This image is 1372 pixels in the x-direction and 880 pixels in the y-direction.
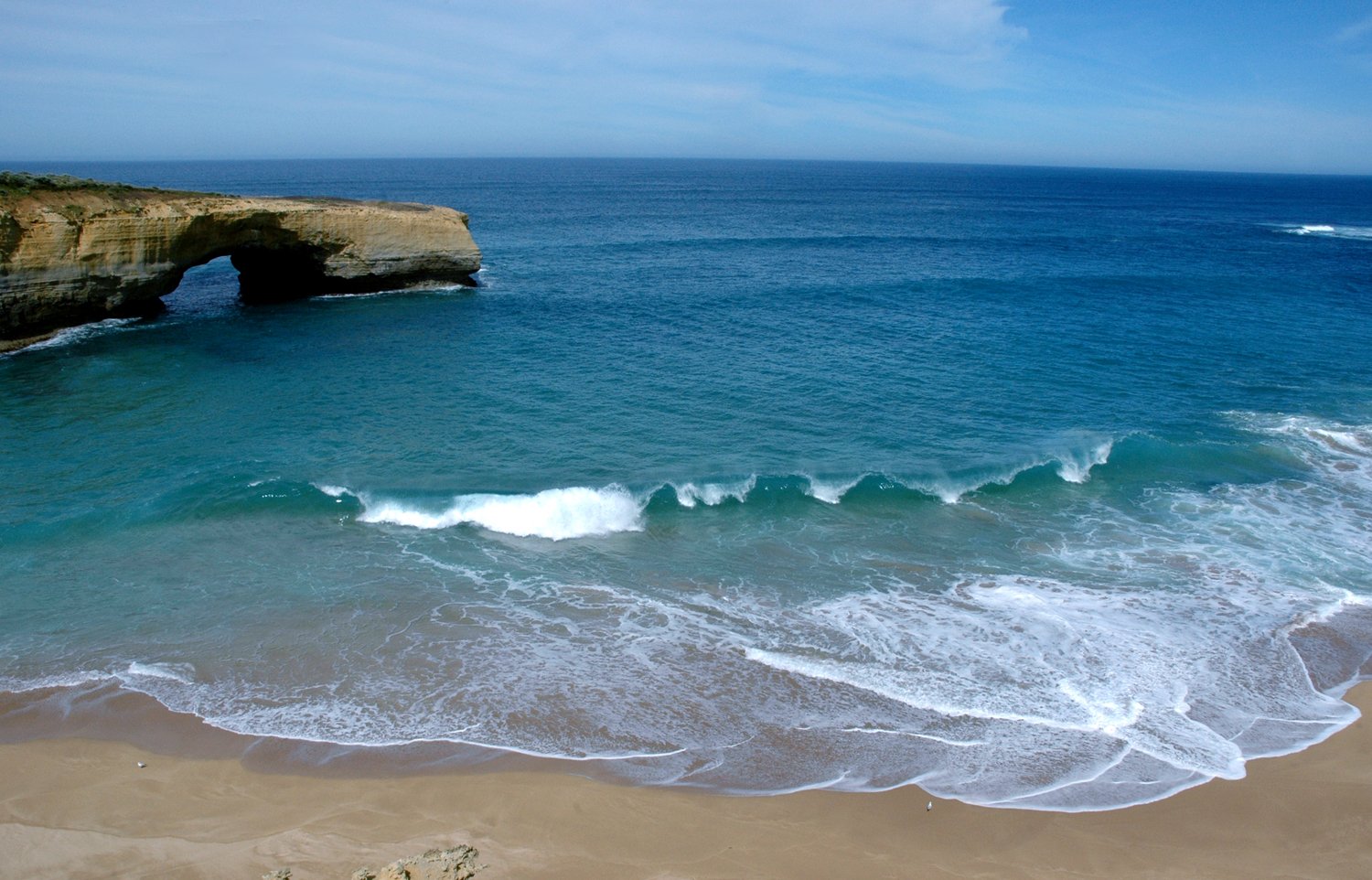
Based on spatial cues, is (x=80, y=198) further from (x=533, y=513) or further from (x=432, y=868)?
(x=432, y=868)

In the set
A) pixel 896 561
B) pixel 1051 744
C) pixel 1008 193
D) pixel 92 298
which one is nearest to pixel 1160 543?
pixel 896 561

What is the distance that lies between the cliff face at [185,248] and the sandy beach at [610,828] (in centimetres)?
2601

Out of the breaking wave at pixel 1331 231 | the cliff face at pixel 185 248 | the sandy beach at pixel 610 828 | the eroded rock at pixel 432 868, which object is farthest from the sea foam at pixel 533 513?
the breaking wave at pixel 1331 231

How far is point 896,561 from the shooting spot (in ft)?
56.4

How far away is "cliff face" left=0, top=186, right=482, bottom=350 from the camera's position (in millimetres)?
29828

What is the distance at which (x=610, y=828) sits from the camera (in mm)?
10211

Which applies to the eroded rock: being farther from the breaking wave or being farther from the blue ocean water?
the breaking wave

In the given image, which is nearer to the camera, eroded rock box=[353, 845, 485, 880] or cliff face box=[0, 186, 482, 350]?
eroded rock box=[353, 845, 485, 880]

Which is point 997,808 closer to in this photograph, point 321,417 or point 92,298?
point 321,417

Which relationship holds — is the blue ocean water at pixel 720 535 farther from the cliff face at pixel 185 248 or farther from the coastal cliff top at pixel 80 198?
the coastal cliff top at pixel 80 198

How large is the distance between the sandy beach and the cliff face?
2601 cm

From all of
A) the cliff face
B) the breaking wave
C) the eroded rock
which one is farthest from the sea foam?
the breaking wave

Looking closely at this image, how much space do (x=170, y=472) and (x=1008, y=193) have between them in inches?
5157

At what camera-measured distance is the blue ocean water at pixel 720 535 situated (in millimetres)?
12414
